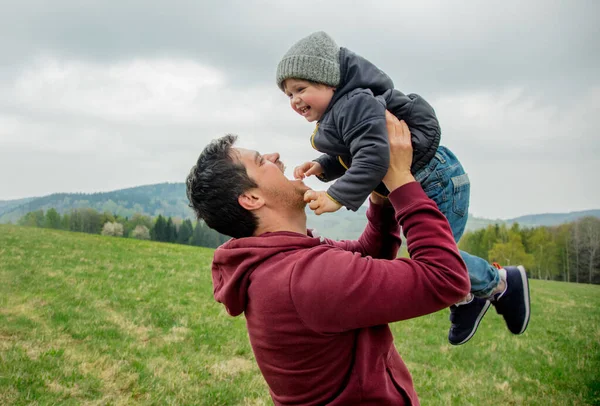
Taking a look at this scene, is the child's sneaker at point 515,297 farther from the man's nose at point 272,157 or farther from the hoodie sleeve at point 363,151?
the man's nose at point 272,157

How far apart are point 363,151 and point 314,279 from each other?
884 millimetres

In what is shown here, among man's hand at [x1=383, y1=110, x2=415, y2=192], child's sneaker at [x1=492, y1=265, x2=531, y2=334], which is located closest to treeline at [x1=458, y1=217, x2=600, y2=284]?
child's sneaker at [x1=492, y1=265, x2=531, y2=334]

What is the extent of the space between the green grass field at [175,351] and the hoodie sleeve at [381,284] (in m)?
4.34

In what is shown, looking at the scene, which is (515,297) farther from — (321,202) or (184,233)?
(184,233)

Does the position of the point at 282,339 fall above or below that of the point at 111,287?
above

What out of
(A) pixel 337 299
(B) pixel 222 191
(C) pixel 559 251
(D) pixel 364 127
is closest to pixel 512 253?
(C) pixel 559 251

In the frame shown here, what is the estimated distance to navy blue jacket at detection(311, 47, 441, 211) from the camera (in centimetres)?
255

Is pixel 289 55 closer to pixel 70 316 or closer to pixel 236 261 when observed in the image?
pixel 236 261

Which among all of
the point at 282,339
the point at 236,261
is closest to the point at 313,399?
the point at 282,339

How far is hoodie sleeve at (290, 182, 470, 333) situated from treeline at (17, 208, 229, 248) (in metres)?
88.5

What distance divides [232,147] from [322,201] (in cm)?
71

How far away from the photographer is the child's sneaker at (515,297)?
3553mm

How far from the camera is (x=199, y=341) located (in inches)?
320

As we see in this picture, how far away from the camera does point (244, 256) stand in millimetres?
2385
